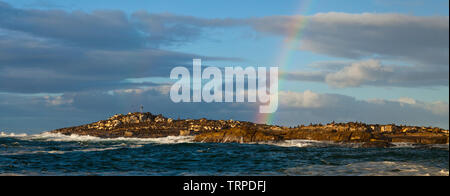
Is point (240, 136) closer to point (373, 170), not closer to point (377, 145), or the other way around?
point (377, 145)

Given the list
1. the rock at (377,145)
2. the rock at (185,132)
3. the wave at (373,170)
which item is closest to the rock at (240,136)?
the rock at (377,145)

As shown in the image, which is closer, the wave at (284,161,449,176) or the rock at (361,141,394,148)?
the wave at (284,161,449,176)

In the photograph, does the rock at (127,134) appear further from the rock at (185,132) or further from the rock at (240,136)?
the rock at (240,136)

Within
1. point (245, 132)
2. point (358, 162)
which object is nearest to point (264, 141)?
point (245, 132)

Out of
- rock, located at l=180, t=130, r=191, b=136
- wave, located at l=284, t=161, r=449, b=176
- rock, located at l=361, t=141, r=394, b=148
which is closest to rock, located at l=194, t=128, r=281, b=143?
rock, located at l=361, t=141, r=394, b=148

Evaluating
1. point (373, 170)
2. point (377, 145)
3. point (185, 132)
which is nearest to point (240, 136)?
point (377, 145)

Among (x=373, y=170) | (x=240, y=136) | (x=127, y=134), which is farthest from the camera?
(x=127, y=134)

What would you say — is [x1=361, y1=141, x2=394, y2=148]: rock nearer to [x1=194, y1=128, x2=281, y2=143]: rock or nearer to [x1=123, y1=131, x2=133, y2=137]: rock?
[x1=194, y1=128, x2=281, y2=143]: rock

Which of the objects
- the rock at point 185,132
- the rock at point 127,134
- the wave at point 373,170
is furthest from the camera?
the rock at point 127,134

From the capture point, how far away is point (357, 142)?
61.6 metres

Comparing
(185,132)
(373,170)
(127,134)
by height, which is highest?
(185,132)

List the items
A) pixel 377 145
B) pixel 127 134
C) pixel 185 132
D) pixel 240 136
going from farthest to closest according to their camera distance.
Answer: pixel 127 134, pixel 185 132, pixel 240 136, pixel 377 145
